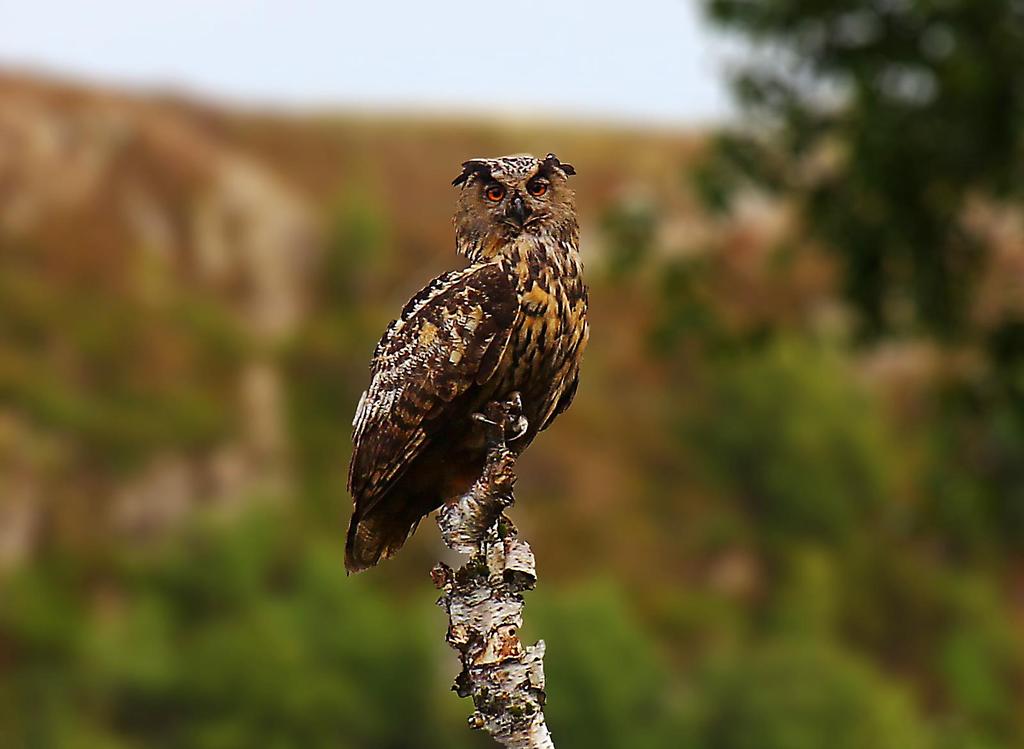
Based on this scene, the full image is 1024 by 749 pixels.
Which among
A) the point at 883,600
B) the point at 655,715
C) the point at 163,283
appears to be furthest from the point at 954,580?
the point at 163,283

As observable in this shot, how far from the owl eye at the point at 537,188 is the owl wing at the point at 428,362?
0.29 m

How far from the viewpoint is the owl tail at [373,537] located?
587 centimetres

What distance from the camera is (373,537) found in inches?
234

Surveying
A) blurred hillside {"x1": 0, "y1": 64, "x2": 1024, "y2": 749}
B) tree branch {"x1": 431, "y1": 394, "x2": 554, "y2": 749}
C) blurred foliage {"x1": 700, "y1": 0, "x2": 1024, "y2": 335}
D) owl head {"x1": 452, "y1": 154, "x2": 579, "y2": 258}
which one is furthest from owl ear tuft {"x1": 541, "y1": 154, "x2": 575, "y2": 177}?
blurred hillside {"x1": 0, "y1": 64, "x2": 1024, "y2": 749}

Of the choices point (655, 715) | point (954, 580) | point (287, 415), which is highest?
Result: point (287, 415)

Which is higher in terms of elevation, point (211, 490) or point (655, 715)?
point (211, 490)

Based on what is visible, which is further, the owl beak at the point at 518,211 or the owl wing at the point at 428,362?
the owl beak at the point at 518,211

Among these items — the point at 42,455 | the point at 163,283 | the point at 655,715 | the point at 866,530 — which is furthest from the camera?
the point at 866,530

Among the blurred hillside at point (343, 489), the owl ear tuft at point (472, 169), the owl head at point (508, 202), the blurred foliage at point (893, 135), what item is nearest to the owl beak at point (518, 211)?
the owl head at point (508, 202)

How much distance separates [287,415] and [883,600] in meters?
19.2

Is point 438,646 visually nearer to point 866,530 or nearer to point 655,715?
point 655,715

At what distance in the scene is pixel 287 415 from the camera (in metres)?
50.0

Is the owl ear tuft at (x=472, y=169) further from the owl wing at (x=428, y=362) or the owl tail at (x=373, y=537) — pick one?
the owl tail at (x=373, y=537)

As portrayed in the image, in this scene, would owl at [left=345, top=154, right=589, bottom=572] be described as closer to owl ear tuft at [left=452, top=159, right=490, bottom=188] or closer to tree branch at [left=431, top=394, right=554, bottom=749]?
owl ear tuft at [left=452, top=159, right=490, bottom=188]
